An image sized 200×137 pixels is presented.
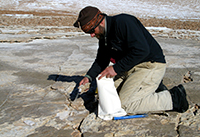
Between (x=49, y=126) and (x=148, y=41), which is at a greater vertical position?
(x=148, y=41)

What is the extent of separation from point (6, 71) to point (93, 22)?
2030 mm

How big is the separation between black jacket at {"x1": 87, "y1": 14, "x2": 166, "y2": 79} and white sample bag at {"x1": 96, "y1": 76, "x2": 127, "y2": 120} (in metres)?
0.17

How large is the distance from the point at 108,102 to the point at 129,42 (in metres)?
0.58

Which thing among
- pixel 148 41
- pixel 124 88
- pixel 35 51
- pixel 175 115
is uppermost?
pixel 148 41

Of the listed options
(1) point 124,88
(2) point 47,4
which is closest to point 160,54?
(1) point 124,88

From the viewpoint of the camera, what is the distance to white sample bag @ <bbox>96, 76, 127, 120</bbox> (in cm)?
189

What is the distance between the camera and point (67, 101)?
2.35 metres

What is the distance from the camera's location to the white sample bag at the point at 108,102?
1889 millimetres

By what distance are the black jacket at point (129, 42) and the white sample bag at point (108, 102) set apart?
0.17 metres

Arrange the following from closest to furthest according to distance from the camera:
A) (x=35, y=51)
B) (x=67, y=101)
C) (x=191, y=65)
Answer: (x=67, y=101) < (x=191, y=65) < (x=35, y=51)

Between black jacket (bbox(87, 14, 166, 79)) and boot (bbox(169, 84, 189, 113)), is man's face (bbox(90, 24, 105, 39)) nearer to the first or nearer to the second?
black jacket (bbox(87, 14, 166, 79))

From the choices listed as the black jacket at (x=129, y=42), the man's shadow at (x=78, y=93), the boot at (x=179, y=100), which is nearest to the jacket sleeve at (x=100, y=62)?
the black jacket at (x=129, y=42)

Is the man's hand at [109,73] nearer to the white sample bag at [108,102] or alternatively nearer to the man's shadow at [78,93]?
the white sample bag at [108,102]

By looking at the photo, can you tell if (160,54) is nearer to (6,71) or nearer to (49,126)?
(49,126)
